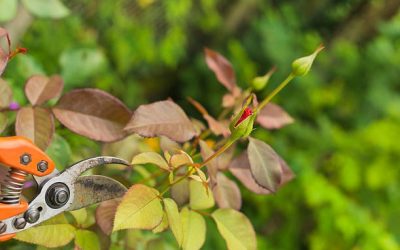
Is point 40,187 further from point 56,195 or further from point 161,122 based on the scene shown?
point 161,122

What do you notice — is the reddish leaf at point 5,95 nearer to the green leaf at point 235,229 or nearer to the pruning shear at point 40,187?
the pruning shear at point 40,187

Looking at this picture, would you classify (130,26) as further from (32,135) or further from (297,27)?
(32,135)

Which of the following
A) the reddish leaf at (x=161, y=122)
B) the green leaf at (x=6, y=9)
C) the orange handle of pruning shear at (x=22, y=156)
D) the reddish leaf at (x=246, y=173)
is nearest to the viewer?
the orange handle of pruning shear at (x=22, y=156)

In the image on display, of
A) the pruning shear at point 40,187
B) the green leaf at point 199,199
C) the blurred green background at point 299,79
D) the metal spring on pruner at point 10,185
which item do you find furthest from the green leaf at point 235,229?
the blurred green background at point 299,79

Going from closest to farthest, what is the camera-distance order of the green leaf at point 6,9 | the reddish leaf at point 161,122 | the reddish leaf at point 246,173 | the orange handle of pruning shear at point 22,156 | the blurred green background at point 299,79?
the orange handle of pruning shear at point 22,156, the reddish leaf at point 161,122, the reddish leaf at point 246,173, the green leaf at point 6,9, the blurred green background at point 299,79

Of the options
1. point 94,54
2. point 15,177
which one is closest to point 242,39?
point 94,54

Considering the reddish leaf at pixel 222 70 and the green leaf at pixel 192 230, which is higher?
the reddish leaf at pixel 222 70
